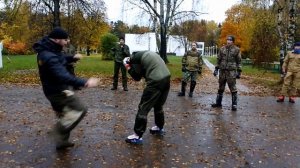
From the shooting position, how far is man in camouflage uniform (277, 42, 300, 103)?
12984 millimetres

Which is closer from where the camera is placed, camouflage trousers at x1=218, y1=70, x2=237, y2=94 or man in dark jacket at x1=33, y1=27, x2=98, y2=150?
man in dark jacket at x1=33, y1=27, x2=98, y2=150

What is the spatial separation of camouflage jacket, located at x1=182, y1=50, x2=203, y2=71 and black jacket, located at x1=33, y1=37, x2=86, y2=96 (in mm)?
7616

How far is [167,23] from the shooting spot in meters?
33.1

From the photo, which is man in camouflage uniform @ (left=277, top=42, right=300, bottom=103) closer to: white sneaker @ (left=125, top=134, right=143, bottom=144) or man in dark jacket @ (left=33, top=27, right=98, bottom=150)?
white sneaker @ (left=125, top=134, right=143, bottom=144)

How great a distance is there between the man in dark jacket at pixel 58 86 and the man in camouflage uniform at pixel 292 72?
8.74 metres

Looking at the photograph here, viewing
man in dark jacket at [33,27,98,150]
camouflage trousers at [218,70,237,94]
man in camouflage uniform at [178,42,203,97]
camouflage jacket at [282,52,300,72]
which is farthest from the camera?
man in camouflage uniform at [178,42,203,97]

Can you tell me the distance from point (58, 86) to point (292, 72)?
29.9 feet

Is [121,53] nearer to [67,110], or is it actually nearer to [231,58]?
[231,58]

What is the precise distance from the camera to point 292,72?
518 inches

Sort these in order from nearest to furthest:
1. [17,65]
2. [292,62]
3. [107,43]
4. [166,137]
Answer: [166,137], [292,62], [17,65], [107,43]

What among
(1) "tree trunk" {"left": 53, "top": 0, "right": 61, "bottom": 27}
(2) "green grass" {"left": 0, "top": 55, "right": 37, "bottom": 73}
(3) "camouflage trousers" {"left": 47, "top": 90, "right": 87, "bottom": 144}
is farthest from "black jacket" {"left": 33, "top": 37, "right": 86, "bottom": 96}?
(2) "green grass" {"left": 0, "top": 55, "right": 37, "bottom": 73}

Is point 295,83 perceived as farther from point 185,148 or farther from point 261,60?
point 261,60

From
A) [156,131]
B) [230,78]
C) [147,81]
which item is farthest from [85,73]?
[147,81]

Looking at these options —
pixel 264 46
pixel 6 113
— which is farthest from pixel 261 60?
pixel 6 113
